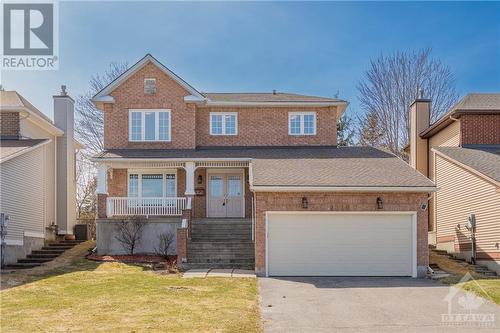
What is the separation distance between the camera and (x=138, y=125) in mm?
21219

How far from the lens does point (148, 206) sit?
19.8 metres

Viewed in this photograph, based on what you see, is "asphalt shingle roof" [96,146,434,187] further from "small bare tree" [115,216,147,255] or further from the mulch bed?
the mulch bed

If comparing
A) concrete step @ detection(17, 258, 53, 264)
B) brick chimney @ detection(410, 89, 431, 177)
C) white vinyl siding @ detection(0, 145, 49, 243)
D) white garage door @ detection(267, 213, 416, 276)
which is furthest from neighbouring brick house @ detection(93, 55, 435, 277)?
brick chimney @ detection(410, 89, 431, 177)

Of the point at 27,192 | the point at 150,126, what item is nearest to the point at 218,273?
the point at 150,126

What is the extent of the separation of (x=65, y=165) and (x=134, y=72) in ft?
18.0

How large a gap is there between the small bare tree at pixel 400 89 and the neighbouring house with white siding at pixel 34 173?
828 inches

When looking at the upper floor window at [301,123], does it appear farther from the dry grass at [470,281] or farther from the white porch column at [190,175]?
the dry grass at [470,281]

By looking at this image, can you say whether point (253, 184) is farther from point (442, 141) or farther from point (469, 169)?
point (442, 141)

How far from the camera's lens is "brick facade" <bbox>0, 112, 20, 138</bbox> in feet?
64.7

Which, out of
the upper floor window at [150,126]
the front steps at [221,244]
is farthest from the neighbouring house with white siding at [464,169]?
the upper floor window at [150,126]

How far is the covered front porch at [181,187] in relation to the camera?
19766 millimetres

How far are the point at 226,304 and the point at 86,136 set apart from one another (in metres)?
25.7

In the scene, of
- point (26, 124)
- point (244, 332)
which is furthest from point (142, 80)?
point (244, 332)

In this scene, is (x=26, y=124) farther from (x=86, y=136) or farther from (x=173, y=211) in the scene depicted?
(x=86, y=136)
